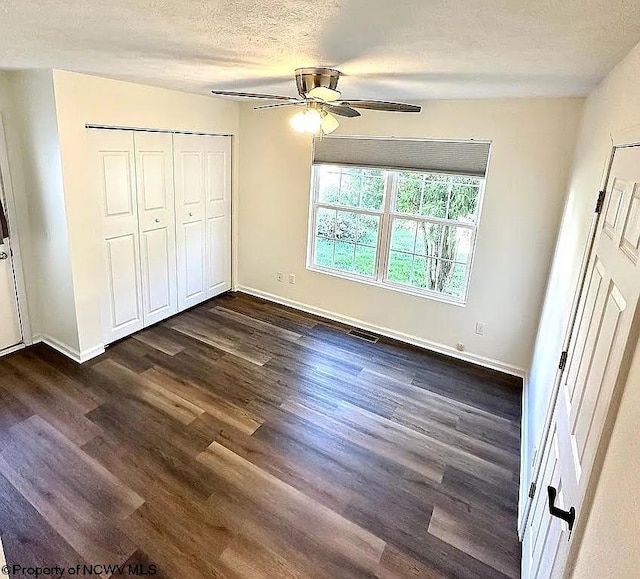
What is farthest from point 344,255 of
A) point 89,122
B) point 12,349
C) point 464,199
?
point 12,349

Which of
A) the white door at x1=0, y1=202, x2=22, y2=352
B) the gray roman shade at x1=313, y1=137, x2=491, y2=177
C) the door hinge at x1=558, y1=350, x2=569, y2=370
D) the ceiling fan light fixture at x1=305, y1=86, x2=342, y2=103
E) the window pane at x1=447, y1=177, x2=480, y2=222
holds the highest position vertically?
the ceiling fan light fixture at x1=305, y1=86, x2=342, y2=103

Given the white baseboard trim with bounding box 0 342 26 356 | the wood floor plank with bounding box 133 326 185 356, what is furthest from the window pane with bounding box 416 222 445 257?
the white baseboard trim with bounding box 0 342 26 356

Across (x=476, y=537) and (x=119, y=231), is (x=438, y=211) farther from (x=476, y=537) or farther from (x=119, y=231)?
(x=119, y=231)

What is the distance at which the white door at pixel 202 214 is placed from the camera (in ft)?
13.8

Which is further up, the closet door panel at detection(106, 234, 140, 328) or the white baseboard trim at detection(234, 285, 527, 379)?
the closet door panel at detection(106, 234, 140, 328)

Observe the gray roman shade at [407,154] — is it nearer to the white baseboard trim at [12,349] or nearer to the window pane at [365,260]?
the window pane at [365,260]

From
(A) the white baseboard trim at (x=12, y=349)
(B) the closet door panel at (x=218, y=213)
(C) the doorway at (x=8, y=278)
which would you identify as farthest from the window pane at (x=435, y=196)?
(A) the white baseboard trim at (x=12, y=349)

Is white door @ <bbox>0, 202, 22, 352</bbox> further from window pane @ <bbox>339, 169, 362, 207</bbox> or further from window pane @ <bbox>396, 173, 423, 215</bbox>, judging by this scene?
window pane @ <bbox>396, 173, 423, 215</bbox>

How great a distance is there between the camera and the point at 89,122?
3195 millimetres

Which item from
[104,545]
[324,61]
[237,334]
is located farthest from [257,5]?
[237,334]

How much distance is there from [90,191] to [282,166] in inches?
74.7

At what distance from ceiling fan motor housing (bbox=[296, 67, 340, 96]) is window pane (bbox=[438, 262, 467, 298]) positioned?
218 centimetres

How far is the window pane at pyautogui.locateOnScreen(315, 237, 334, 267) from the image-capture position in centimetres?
452

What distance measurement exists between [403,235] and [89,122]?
2.80 meters
